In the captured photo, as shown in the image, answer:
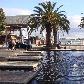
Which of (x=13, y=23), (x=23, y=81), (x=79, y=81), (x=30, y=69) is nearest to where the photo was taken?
(x=23, y=81)

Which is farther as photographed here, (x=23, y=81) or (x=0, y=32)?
(x=0, y=32)

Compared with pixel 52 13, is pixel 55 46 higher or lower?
lower

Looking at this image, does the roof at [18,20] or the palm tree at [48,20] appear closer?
the palm tree at [48,20]

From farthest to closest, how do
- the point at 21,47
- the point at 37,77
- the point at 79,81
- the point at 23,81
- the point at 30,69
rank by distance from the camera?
the point at 21,47 → the point at 30,69 → the point at 37,77 → the point at 79,81 → the point at 23,81

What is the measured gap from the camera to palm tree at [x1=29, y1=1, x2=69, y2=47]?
59000 millimetres

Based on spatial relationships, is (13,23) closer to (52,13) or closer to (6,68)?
(52,13)

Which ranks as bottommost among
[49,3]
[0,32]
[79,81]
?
[79,81]

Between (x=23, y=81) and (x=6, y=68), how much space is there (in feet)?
25.8

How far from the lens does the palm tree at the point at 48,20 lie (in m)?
59.0

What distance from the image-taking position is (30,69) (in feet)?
82.5

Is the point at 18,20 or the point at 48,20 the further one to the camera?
the point at 18,20

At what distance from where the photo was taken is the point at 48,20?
193ft

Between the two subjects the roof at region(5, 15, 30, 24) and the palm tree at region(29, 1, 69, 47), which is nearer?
the palm tree at region(29, 1, 69, 47)

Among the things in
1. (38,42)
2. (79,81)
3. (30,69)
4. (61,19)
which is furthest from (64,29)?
(79,81)
